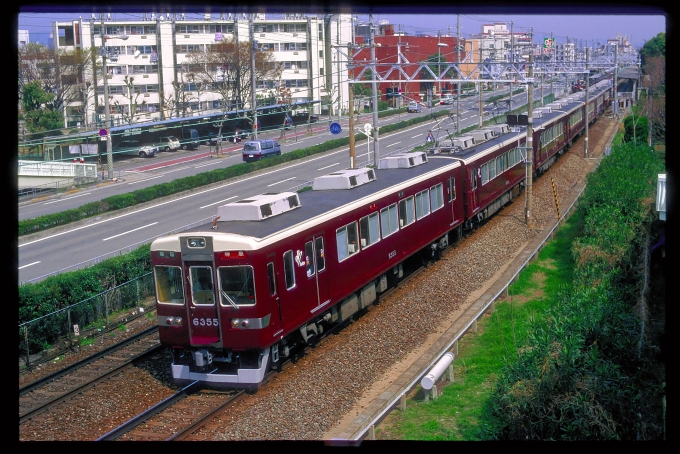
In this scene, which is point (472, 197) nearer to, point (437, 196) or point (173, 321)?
point (437, 196)

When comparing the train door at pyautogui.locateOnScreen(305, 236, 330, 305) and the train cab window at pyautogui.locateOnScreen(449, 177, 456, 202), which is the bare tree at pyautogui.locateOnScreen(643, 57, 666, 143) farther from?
the train door at pyautogui.locateOnScreen(305, 236, 330, 305)

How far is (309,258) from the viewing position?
10305 millimetres

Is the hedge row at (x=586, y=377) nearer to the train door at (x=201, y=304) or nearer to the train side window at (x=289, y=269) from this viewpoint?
the train side window at (x=289, y=269)

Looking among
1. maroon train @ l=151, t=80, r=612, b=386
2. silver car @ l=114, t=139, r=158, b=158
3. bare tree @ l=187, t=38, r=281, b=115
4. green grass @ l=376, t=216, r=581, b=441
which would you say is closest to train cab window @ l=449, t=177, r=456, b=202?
maroon train @ l=151, t=80, r=612, b=386

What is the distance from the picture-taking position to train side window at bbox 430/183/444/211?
15.5 meters

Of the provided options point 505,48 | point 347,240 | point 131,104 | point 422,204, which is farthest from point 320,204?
point 131,104

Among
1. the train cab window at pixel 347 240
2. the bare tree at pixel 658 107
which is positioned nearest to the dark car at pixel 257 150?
the bare tree at pixel 658 107

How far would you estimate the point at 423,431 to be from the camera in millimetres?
8008

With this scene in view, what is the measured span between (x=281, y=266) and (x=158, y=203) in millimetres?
17962

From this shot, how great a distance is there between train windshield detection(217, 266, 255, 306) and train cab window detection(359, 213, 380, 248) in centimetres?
337

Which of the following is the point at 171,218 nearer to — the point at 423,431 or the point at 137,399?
the point at 137,399

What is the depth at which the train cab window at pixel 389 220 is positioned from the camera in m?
12.9

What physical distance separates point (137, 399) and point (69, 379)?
59.4 inches

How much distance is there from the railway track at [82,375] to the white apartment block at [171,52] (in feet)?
94.2
